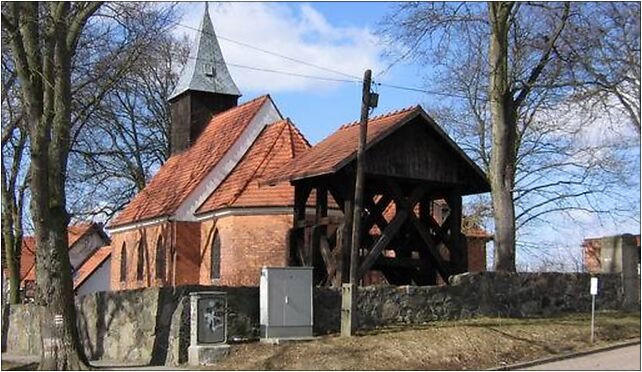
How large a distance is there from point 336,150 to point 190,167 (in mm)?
14334

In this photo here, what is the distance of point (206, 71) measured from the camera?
37.6 m

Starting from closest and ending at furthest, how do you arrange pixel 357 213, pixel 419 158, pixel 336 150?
pixel 357 213 → pixel 336 150 → pixel 419 158

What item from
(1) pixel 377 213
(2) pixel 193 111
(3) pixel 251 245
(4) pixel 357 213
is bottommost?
(3) pixel 251 245

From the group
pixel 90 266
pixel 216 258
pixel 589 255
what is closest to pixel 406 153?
pixel 216 258

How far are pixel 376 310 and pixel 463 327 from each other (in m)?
1.98

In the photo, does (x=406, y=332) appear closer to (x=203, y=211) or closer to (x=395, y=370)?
(x=395, y=370)

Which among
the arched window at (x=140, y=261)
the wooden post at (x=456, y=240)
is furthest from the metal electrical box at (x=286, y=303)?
the arched window at (x=140, y=261)

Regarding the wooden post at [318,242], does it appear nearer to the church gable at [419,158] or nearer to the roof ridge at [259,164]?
the church gable at [419,158]

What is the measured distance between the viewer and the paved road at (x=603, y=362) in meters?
14.1

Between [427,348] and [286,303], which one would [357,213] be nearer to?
[286,303]

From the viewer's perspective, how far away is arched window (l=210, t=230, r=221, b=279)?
2903cm

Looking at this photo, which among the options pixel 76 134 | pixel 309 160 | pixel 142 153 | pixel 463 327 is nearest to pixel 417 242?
pixel 309 160

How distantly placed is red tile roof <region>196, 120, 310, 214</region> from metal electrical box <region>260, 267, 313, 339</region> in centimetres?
983

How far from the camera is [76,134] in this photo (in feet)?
92.8
